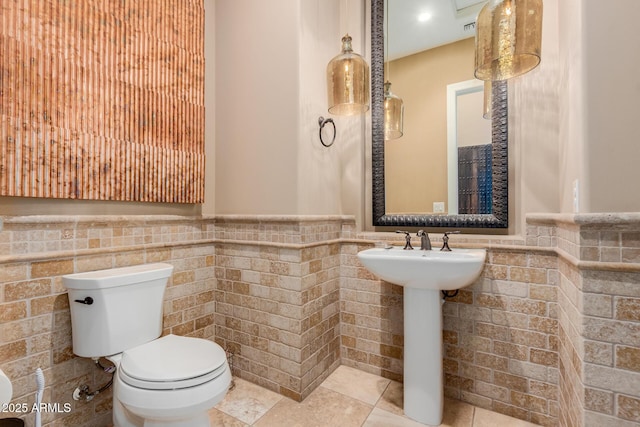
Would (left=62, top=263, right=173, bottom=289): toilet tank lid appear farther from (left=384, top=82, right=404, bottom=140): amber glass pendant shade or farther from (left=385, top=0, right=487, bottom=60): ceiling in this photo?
(left=385, top=0, right=487, bottom=60): ceiling

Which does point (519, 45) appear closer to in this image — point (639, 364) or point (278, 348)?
point (639, 364)

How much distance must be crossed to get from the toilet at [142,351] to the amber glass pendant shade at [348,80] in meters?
1.32

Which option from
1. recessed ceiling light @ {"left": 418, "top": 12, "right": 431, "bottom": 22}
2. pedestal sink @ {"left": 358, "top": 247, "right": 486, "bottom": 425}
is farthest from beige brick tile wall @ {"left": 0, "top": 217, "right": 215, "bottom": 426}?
recessed ceiling light @ {"left": 418, "top": 12, "right": 431, "bottom": 22}

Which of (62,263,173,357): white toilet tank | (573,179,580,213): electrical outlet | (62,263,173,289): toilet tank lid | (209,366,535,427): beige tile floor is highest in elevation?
(573,179,580,213): electrical outlet

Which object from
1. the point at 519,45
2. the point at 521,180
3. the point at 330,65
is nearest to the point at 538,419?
the point at 521,180

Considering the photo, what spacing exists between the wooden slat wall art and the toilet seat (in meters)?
0.78

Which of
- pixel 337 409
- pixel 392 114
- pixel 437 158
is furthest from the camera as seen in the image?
pixel 392 114

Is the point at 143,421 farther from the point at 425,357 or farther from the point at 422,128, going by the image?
the point at 422,128

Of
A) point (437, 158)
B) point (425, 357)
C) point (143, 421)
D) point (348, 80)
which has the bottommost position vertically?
point (143, 421)

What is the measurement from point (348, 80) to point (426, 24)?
2.18ft

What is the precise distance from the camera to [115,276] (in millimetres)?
1390

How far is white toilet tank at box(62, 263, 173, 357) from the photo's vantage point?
4.43ft

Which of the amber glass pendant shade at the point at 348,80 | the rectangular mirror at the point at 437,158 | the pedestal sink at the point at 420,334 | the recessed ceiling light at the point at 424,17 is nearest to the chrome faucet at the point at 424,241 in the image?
the pedestal sink at the point at 420,334

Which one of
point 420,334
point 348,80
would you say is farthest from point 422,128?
point 420,334
